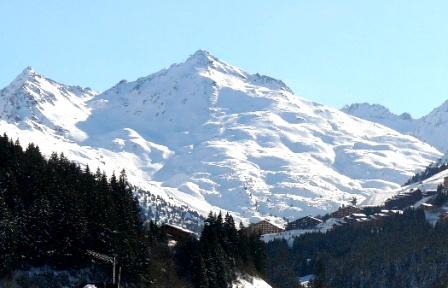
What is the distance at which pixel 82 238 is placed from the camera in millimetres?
105562

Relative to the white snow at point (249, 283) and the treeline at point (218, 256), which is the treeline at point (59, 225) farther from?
the white snow at point (249, 283)

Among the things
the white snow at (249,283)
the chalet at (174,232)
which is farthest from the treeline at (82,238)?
the chalet at (174,232)

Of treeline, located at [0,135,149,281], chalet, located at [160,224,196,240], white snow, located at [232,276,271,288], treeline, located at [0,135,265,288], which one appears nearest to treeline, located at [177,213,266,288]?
treeline, located at [0,135,265,288]

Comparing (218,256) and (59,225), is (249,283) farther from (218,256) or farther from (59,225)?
(59,225)

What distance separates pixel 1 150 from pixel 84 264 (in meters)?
28.3

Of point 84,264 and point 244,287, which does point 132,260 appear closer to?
point 84,264

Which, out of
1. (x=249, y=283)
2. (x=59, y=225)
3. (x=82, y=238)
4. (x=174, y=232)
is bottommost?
(x=249, y=283)

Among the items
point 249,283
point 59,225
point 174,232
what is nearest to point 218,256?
point 249,283

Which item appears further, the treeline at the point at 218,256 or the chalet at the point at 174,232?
the chalet at the point at 174,232

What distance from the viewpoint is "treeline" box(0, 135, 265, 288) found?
334 feet

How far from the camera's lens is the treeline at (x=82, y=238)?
102m

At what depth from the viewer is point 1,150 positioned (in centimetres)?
12669

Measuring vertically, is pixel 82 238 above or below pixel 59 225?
below

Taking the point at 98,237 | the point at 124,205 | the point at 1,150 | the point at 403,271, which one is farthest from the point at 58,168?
the point at 403,271
